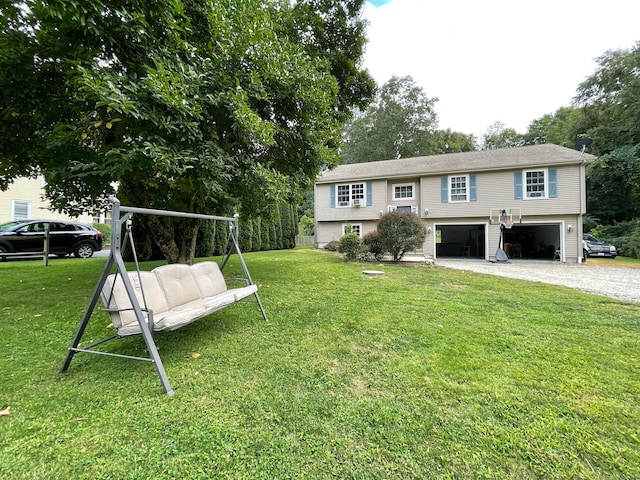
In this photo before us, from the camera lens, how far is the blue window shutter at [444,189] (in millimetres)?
14500

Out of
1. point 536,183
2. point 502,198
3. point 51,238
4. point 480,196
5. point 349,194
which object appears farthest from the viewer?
point 349,194

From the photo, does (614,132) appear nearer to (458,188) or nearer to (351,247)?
(458,188)

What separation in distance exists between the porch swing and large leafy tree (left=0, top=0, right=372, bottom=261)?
1.66 meters

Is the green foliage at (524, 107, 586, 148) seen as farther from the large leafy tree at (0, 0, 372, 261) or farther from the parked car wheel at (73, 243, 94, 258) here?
the parked car wheel at (73, 243, 94, 258)

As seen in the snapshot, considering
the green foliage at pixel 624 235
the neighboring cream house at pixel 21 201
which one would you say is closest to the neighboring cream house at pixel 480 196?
the green foliage at pixel 624 235

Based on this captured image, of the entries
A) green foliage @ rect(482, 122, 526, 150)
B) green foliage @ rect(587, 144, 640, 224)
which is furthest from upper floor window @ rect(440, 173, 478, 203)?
green foliage @ rect(482, 122, 526, 150)

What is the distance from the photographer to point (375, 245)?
11.0 m

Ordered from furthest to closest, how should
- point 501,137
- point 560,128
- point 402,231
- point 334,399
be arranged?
1. point 501,137
2. point 560,128
3. point 402,231
4. point 334,399

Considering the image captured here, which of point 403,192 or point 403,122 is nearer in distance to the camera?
point 403,192

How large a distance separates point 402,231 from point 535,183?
8.29 meters

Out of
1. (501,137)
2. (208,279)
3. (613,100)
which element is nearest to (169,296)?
(208,279)

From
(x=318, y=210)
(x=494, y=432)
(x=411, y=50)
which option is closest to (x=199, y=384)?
(x=494, y=432)

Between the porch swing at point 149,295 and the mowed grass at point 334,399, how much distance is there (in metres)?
0.35

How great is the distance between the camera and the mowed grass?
1.55 metres
